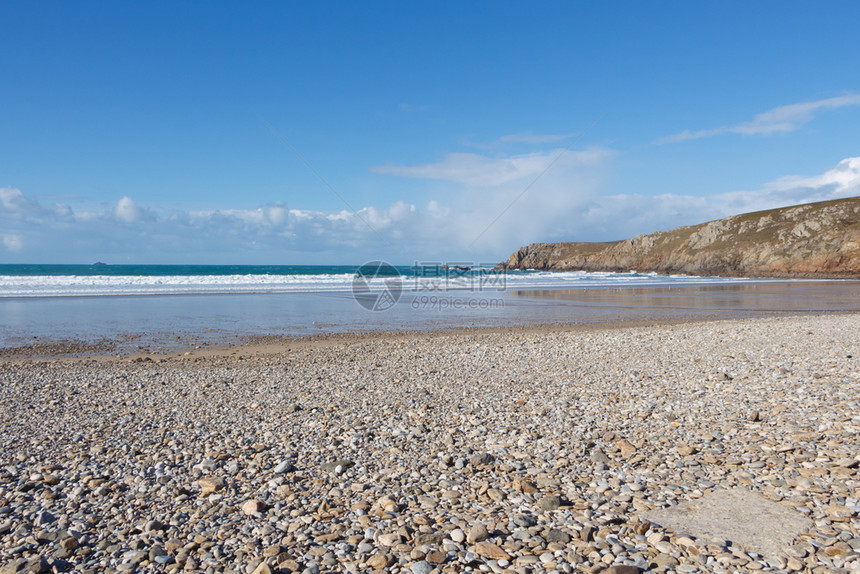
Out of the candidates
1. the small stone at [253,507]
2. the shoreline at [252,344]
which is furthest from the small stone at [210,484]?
the shoreline at [252,344]

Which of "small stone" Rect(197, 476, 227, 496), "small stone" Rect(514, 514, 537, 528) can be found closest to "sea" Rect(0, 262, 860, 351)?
"small stone" Rect(197, 476, 227, 496)

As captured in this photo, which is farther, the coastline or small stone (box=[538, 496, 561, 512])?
the coastline

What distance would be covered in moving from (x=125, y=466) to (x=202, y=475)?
0.87 meters

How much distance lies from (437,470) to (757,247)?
265ft

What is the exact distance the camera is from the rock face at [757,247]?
6084 cm

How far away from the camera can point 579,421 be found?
602 centimetres

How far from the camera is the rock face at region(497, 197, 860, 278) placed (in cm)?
6084

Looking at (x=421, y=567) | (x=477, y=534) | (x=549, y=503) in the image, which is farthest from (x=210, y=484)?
(x=549, y=503)

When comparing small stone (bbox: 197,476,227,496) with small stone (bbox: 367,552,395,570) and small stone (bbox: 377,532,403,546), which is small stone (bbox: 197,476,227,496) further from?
small stone (bbox: 367,552,395,570)

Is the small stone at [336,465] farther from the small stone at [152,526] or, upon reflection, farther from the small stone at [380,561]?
the small stone at [380,561]

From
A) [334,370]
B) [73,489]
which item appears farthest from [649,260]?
[73,489]

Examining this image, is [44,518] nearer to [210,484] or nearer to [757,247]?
[210,484]

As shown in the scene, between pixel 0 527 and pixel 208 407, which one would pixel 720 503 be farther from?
pixel 208 407

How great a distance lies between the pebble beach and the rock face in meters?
64.5
